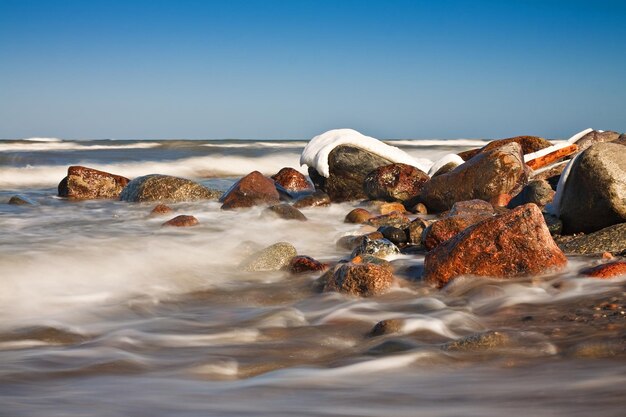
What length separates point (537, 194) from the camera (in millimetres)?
7543

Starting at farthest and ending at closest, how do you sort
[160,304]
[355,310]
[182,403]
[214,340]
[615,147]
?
[615,147] < [160,304] < [355,310] < [214,340] < [182,403]

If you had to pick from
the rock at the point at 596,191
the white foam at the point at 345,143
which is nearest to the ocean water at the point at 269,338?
the rock at the point at 596,191

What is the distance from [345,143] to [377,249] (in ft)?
14.9

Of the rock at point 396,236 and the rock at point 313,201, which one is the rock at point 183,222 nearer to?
the rock at point 313,201

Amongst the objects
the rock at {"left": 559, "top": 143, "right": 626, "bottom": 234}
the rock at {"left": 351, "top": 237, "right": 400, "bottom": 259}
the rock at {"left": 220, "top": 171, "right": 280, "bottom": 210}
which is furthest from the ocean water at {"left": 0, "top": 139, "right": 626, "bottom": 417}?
the rock at {"left": 220, "top": 171, "right": 280, "bottom": 210}

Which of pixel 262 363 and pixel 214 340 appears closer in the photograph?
pixel 262 363

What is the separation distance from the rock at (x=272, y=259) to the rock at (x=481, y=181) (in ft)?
10.2

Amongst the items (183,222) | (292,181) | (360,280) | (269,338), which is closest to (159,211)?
(183,222)

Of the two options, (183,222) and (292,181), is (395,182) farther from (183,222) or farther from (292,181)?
(183,222)

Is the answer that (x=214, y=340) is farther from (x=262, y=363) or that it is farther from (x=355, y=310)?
(x=355, y=310)

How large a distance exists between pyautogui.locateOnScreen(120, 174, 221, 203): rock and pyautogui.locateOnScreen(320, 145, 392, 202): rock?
1.83 m

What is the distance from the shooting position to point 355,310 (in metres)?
4.31

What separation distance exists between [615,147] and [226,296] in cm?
347

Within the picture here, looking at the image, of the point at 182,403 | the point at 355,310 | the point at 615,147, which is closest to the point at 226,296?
the point at 355,310
